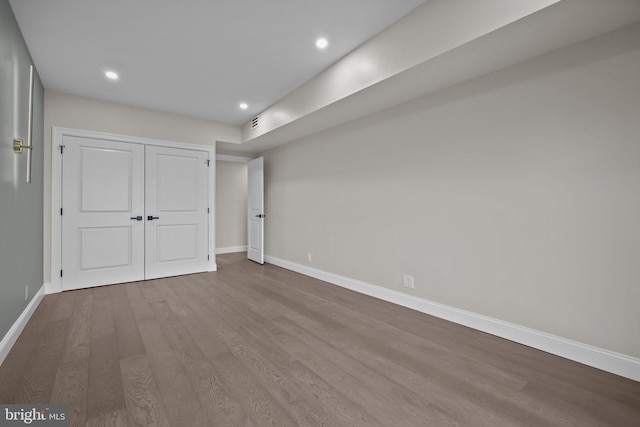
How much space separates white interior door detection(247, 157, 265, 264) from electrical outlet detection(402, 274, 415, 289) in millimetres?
3139

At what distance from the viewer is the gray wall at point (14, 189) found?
2105 mm

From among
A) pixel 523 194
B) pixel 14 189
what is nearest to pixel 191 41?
pixel 14 189

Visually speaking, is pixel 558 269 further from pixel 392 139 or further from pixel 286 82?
pixel 286 82

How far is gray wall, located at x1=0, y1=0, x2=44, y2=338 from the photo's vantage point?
2.11m

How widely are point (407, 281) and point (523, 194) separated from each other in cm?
146

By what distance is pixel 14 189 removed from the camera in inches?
94.7

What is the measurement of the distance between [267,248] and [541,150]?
4.75m

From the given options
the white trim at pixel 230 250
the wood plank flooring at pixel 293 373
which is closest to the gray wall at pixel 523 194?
the wood plank flooring at pixel 293 373

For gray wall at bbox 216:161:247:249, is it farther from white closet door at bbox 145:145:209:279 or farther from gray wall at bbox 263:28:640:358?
gray wall at bbox 263:28:640:358

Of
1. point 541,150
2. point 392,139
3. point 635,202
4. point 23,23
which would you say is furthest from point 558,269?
point 23,23

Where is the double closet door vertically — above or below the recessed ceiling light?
below

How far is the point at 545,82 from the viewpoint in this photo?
87.8 inches
